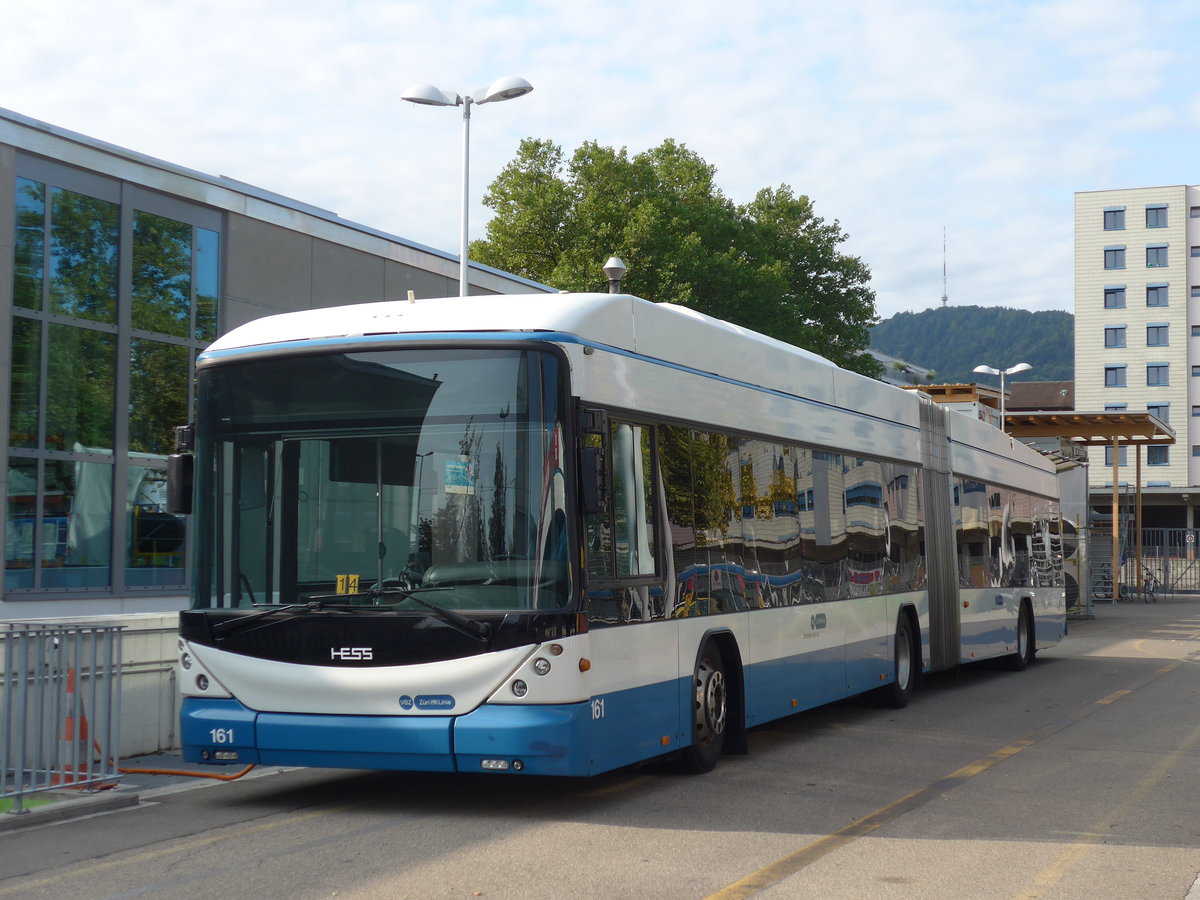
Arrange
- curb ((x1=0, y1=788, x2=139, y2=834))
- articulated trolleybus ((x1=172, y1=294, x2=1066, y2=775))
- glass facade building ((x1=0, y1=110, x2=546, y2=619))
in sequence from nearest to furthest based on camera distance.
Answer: articulated trolleybus ((x1=172, y1=294, x2=1066, y2=775)) → curb ((x1=0, y1=788, x2=139, y2=834)) → glass facade building ((x1=0, y1=110, x2=546, y2=619))

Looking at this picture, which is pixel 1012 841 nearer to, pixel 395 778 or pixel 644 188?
pixel 395 778

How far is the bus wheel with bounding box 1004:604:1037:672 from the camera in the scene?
65.3ft

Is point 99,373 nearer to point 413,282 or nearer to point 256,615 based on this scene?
point 413,282

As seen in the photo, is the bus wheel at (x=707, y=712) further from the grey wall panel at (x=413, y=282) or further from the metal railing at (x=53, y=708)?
the grey wall panel at (x=413, y=282)

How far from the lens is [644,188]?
4688 centimetres

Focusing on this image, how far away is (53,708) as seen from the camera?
8.66m

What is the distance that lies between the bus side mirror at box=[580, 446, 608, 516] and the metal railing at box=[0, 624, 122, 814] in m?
3.29

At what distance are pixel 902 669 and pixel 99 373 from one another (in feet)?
37.4

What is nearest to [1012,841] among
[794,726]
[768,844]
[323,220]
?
[768,844]

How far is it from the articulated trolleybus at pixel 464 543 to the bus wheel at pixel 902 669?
4.66 meters

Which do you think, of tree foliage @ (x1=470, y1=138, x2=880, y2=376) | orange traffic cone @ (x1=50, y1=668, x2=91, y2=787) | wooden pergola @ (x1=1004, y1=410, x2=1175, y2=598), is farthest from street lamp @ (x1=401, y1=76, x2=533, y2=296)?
wooden pergola @ (x1=1004, y1=410, x2=1175, y2=598)

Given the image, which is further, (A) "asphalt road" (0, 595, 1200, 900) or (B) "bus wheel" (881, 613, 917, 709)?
(B) "bus wheel" (881, 613, 917, 709)

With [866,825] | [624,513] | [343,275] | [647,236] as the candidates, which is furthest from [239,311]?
[647,236]

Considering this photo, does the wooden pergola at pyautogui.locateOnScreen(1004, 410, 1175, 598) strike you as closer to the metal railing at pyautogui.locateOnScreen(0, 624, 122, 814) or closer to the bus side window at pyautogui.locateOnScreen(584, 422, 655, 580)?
the bus side window at pyautogui.locateOnScreen(584, 422, 655, 580)
